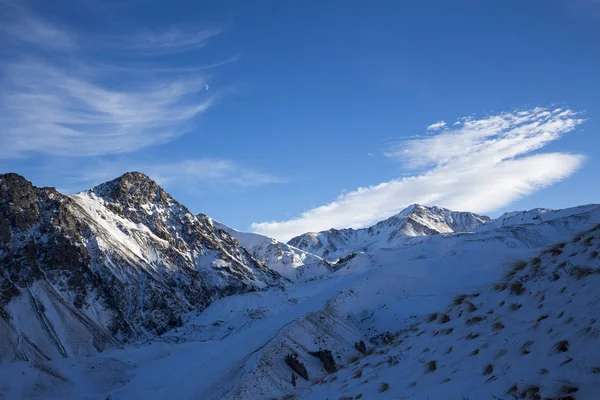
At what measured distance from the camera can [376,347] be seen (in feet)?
41.1

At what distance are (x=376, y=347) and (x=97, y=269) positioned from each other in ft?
332

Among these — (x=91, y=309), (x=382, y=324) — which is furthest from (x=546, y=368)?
(x=91, y=309)

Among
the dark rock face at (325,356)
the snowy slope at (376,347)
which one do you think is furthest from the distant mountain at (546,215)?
the dark rock face at (325,356)

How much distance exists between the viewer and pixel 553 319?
6242 millimetres

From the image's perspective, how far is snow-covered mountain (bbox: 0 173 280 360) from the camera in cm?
7944

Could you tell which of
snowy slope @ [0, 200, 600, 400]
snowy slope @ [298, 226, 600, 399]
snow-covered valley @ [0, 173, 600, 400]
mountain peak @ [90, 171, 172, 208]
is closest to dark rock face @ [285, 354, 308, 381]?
snow-covered valley @ [0, 173, 600, 400]

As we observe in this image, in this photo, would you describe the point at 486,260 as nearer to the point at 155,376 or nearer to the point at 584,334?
the point at 155,376

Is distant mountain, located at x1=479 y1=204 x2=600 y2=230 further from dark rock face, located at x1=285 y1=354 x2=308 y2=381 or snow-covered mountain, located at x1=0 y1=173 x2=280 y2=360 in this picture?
dark rock face, located at x1=285 y1=354 x2=308 y2=381

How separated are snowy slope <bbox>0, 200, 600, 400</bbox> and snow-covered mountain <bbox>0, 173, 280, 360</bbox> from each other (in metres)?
28.6

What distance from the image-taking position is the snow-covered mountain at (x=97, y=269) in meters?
79.4

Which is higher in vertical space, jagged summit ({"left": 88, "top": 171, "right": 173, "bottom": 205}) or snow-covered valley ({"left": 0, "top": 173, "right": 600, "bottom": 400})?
jagged summit ({"left": 88, "top": 171, "right": 173, "bottom": 205})

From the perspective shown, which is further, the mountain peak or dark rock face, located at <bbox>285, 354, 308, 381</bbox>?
the mountain peak

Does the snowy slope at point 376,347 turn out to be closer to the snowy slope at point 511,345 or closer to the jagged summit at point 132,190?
the snowy slope at point 511,345

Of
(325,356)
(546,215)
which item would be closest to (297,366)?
(325,356)
